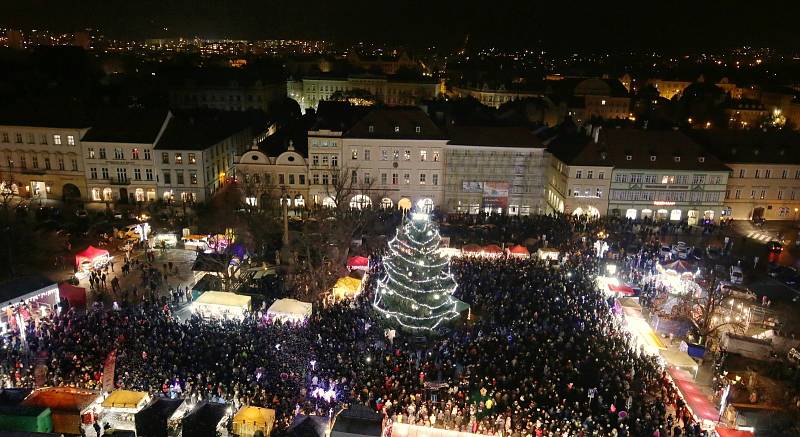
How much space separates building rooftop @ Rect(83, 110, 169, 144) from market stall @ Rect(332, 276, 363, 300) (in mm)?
23063

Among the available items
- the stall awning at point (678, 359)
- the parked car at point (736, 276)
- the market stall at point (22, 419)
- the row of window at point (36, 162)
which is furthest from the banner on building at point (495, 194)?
the market stall at point (22, 419)

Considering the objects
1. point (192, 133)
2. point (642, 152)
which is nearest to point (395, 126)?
point (192, 133)

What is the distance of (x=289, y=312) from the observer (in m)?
23.8

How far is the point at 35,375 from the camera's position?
19.1m

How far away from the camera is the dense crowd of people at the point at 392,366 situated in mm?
17828

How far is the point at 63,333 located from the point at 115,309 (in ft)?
12.0

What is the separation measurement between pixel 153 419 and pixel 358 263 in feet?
49.1

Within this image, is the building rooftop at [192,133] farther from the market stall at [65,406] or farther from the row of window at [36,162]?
the market stall at [65,406]

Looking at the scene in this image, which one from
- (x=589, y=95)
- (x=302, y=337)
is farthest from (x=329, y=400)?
(x=589, y=95)

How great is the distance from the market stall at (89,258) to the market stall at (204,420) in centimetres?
1707

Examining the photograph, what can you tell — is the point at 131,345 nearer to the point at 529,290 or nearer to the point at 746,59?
the point at 529,290

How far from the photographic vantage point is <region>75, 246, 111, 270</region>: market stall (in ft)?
98.4

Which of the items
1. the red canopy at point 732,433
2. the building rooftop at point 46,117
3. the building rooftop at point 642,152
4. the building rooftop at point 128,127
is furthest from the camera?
the building rooftop at point 46,117

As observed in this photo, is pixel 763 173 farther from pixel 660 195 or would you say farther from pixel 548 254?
pixel 548 254
